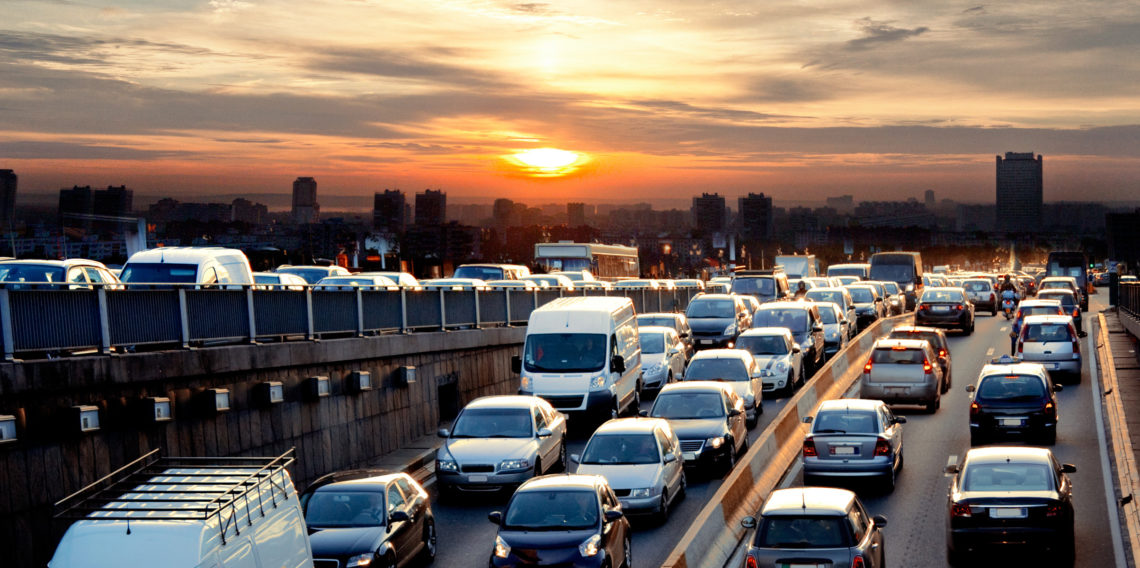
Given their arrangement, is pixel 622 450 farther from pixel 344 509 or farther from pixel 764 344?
pixel 764 344

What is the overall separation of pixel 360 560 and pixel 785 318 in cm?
2476

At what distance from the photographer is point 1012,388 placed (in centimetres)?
2541

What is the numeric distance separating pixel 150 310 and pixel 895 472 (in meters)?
12.7

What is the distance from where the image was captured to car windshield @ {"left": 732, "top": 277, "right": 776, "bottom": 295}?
171 ft

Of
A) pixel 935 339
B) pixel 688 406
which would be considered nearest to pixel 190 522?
pixel 688 406

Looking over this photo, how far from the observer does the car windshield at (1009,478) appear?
16922 millimetres

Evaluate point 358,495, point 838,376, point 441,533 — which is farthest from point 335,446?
point 838,376

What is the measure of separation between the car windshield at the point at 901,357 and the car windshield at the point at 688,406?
24.0 ft

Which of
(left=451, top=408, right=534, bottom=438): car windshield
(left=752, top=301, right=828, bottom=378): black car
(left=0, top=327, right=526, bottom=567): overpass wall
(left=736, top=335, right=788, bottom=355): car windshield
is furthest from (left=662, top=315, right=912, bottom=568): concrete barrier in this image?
(left=0, top=327, right=526, bottom=567): overpass wall

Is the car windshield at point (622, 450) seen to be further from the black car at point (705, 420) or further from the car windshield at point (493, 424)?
the black car at point (705, 420)

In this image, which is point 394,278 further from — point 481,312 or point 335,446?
point 335,446

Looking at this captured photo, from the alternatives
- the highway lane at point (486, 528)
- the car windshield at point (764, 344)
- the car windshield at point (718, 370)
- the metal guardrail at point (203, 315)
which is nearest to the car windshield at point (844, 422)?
the highway lane at point (486, 528)

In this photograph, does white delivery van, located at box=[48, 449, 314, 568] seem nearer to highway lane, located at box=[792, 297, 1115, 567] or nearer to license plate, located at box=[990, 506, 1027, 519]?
license plate, located at box=[990, 506, 1027, 519]

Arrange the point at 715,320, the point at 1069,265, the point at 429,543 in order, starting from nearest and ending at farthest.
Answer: the point at 429,543, the point at 715,320, the point at 1069,265
